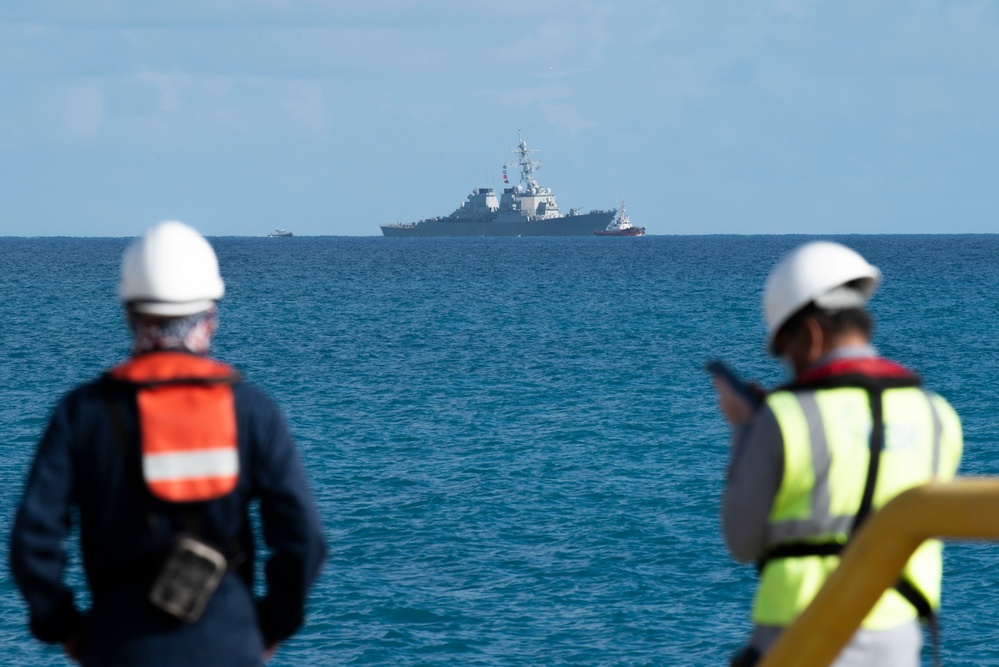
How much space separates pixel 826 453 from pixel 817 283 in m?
0.37

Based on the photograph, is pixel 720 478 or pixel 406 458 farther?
pixel 406 458

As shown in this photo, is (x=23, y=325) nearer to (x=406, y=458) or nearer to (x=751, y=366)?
(x=751, y=366)

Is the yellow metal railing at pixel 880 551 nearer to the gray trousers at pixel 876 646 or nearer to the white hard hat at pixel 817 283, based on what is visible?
the gray trousers at pixel 876 646

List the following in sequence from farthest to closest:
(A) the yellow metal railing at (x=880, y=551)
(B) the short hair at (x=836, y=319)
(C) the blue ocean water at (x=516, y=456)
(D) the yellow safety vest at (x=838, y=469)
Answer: (C) the blue ocean water at (x=516, y=456)
(B) the short hair at (x=836, y=319)
(D) the yellow safety vest at (x=838, y=469)
(A) the yellow metal railing at (x=880, y=551)

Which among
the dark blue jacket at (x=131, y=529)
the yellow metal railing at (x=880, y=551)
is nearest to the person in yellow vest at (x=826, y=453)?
the yellow metal railing at (x=880, y=551)

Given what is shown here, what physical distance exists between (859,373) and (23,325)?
6034cm

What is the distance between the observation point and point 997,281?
92.5 metres

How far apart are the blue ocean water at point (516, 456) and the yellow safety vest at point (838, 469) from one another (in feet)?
38.6

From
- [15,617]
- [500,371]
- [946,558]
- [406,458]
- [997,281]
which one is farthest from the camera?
[997,281]

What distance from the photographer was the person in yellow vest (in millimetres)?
2686

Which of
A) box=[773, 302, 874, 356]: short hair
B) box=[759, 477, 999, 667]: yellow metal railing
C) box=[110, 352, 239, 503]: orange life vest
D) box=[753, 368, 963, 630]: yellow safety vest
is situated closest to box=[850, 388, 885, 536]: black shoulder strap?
box=[753, 368, 963, 630]: yellow safety vest

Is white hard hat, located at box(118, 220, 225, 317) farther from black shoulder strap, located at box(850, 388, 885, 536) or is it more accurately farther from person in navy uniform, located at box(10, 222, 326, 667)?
black shoulder strap, located at box(850, 388, 885, 536)

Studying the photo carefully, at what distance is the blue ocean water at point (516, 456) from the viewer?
15.6 metres

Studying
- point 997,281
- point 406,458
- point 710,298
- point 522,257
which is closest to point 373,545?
point 406,458
